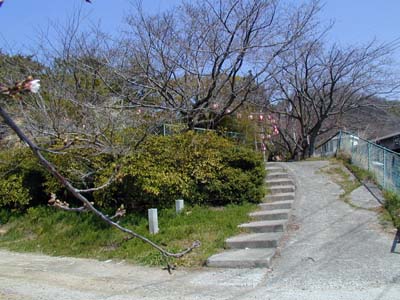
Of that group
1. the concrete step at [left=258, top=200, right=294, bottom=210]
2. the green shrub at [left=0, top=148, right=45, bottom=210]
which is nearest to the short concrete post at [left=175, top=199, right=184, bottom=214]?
the concrete step at [left=258, top=200, right=294, bottom=210]

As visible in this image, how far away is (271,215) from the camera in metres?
10.5

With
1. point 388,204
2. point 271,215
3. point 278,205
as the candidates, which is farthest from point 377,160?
point 271,215

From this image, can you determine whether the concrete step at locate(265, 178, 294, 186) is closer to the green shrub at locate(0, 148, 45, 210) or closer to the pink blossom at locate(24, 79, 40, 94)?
the green shrub at locate(0, 148, 45, 210)

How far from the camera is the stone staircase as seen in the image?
8.19 meters

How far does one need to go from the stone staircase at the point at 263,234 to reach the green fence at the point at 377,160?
228 centimetres

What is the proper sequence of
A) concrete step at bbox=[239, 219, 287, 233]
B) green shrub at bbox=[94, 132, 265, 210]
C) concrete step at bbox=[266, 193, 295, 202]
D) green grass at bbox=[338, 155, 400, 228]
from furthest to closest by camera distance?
concrete step at bbox=[266, 193, 295, 202] → green shrub at bbox=[94, 132, 265, 210] → concrete step at bbox=[239, 219, 287, 233] → green grass at bbox=[338, 155, 400, 228]

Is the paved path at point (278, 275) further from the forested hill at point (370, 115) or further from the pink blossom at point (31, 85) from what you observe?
the forested hill at point (370, 115)

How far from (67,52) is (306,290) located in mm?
11398

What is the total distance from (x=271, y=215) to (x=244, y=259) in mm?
2505

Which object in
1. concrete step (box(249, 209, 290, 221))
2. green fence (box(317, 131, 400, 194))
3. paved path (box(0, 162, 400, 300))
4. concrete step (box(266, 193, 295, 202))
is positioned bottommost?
paved path (box(0, 162, 400, 300))

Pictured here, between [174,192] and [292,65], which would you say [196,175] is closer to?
[174,192]

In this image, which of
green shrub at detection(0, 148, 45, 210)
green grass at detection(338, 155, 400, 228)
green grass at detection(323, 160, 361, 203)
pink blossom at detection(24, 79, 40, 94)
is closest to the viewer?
pink blossom at detection(24, 79, 40, 94)

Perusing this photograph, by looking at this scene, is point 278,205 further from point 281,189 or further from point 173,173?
point 173,173

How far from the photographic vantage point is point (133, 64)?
50.6ft
